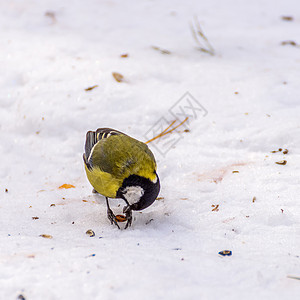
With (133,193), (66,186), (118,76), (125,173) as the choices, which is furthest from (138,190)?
(118,76)

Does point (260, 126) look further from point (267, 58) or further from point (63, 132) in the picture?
point (63, 132)

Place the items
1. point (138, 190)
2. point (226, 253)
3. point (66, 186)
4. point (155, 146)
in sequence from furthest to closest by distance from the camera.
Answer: point (155, 146) → point (66, 186) → point (138, 190) → point (226, 253)

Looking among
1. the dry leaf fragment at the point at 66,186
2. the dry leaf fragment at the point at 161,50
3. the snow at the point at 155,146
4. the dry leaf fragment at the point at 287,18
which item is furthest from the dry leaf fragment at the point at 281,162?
the dry leaf fragment at the point at 287,18

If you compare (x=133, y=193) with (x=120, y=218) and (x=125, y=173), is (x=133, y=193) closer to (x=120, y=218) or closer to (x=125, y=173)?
(x=125, y=173)

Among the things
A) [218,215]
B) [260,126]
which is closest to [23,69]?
[260,126]

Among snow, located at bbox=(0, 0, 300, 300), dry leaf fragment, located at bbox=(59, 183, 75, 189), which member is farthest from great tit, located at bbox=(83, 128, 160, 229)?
dry leaf fragment, located at bbox=(59, 183, 75, 189)

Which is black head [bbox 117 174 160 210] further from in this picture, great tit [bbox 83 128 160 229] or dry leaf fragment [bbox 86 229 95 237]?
dry leaf fragment [bbox 86 229 95 237]

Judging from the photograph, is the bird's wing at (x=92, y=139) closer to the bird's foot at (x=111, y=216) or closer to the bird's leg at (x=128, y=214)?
the bird's foot at (x=111, y=216)
